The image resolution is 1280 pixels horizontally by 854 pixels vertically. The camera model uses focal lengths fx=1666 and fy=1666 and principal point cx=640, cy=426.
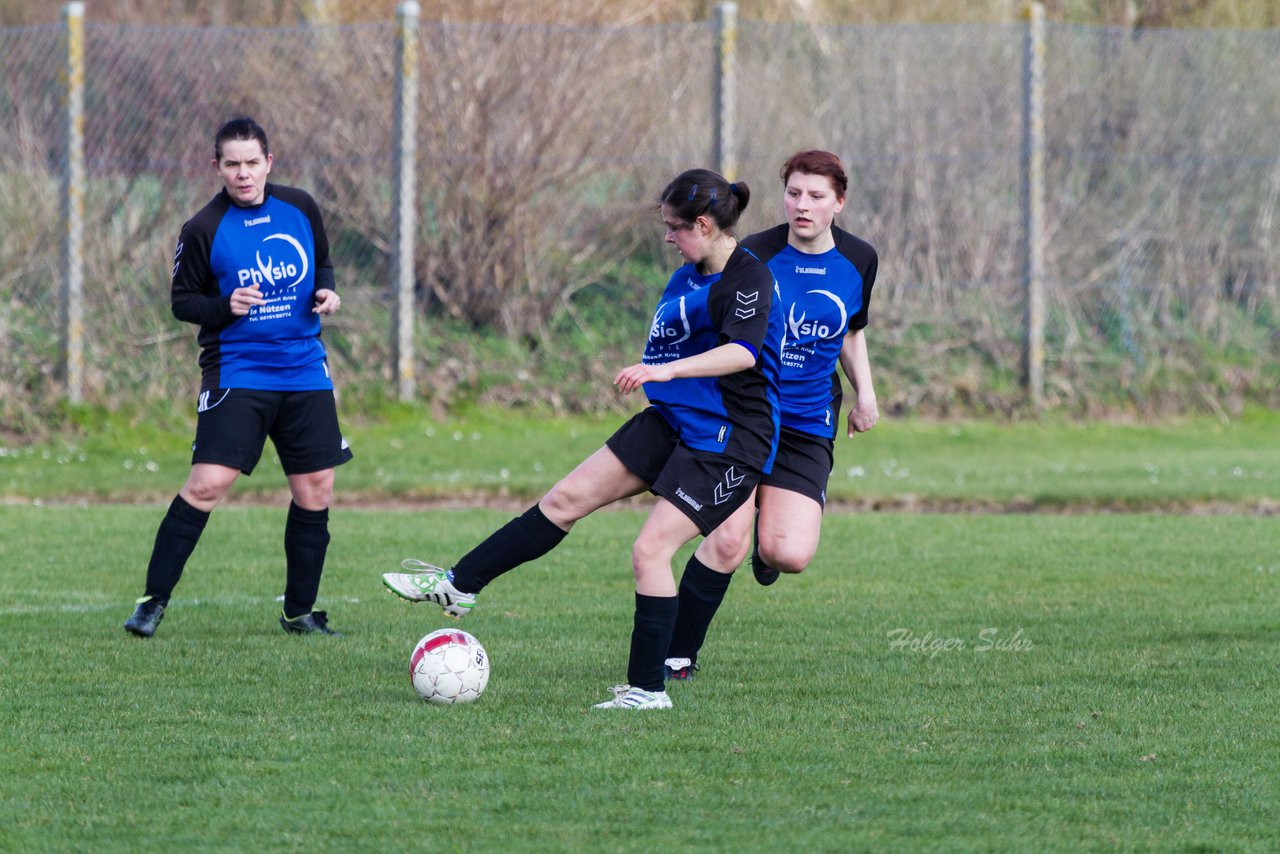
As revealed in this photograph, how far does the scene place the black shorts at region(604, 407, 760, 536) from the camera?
5219 millimetres

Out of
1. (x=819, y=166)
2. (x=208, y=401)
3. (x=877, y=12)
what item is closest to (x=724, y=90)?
(x=877, y=12)

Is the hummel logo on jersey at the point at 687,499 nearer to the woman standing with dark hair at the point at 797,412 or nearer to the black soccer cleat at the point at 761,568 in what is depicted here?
the woman standing with dark hair at the point at 797,412

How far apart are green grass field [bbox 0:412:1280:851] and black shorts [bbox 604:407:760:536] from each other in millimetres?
626

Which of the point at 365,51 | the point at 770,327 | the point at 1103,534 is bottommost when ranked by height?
the point at 1103,534

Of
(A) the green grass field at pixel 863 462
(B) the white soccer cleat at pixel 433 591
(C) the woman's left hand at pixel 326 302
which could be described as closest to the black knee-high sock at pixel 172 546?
(C) the woman's left hand at pixel 326 302

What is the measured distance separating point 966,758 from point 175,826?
2.10m

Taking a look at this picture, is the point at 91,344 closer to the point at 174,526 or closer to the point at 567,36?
the point at 567,36

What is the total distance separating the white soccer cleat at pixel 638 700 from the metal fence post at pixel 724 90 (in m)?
8.97

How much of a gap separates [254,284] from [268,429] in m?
0.58

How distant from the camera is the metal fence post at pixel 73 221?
12750mm

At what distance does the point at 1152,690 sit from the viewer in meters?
5.50

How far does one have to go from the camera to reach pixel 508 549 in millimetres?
5570

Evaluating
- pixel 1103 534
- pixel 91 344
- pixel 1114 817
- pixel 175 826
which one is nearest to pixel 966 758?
pixel 1114 817

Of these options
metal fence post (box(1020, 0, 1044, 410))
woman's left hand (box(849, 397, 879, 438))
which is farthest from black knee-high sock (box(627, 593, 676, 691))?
metal fence post (box(1020, 0, 1044, 410))
